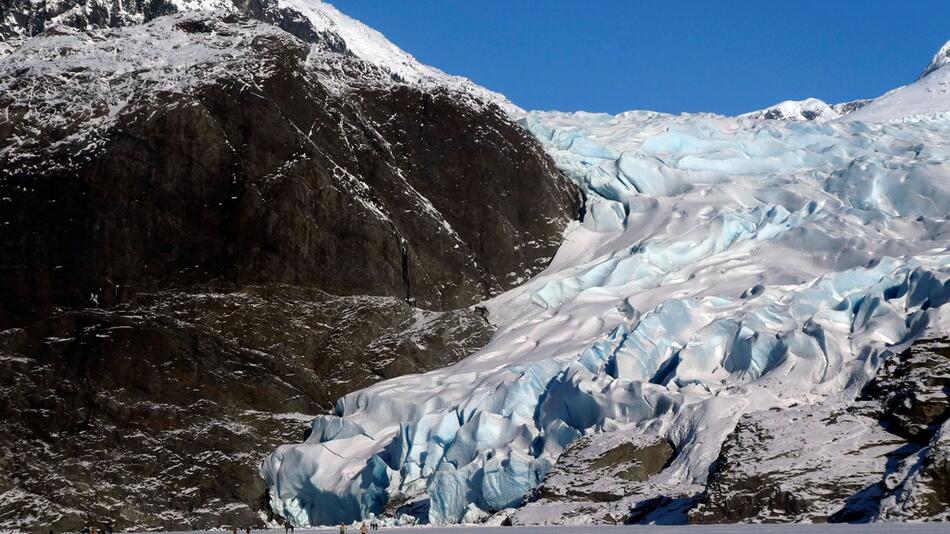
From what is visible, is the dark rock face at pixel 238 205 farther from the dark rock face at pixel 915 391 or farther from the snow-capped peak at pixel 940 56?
the snow-capped peak at pixel 940 56

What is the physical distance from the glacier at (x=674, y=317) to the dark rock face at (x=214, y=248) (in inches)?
110

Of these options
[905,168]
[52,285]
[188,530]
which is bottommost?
[188,530]

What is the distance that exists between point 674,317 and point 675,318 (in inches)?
2.2

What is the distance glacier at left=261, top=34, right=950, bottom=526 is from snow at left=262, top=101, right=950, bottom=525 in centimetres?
8

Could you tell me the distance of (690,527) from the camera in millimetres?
36312

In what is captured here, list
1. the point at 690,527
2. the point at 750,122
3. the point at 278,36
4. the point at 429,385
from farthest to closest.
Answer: the point at 750,122
the point at 278,36
the point at 429,385
the point at 690,527

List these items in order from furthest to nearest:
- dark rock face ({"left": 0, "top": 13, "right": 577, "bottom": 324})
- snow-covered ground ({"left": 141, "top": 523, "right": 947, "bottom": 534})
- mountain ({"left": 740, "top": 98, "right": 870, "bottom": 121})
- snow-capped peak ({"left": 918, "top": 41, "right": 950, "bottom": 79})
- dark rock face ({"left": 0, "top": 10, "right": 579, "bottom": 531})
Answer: mountain ({"left": 740, "top": 98, "right": 870, "bottom": 121}), snow-capped peak ({"left": 918, "top": 41, "right": 950, "bottom": 79}), dark rock face ({"left": 0, "top": 13, "right": 577, "bottom": 324}), dark rock face ({"left": 0, "top": 10, "right": 579, "bottom": 531}), snow-covered ground ({"left": 141, "top": 523, "right": 947, "bottom": 534})

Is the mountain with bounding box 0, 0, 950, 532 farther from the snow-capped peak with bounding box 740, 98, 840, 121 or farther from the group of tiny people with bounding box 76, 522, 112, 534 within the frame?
the snow-capped peak with bounding box 740, 98, 840, 121

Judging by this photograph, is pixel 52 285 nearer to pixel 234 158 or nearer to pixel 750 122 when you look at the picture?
pixel 234 158

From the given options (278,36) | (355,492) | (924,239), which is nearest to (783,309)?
(924,239)

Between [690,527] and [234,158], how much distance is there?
36.6 m

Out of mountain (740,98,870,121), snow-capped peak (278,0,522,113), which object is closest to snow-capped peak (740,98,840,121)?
mountain (740,98,870,121)

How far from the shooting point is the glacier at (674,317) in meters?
50.1

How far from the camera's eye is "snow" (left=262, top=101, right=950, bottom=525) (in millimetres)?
50094
